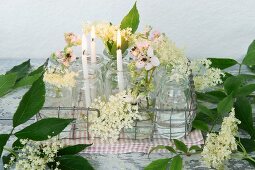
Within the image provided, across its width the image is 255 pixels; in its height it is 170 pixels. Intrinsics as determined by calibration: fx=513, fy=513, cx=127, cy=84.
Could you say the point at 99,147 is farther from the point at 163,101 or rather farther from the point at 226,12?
the point at 226,12

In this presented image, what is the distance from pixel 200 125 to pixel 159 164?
0.14 metres

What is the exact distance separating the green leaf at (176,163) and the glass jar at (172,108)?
0.28 ft

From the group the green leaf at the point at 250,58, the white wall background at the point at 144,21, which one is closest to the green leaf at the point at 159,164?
the green leaf at the point at 250,58

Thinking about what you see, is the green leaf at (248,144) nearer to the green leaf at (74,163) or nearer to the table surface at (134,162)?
the table surface at (134,162)

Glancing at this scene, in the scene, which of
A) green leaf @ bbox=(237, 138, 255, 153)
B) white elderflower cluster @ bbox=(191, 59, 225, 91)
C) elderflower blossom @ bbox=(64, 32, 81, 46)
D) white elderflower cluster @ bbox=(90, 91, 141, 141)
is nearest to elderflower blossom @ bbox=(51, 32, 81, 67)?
elderflower blossom @ bbox=(64, 32, 81, 46)

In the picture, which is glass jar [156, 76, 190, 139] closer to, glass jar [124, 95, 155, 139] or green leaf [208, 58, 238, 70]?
glass jar [124, 95, 155, 139]

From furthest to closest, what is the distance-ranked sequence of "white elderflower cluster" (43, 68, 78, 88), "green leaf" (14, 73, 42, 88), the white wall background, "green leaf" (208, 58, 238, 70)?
the white wall background → "green leaf" (208, 58, 238, 70) → "green leaf" (14, 73, 42, 88) → "white elderflower cluster" (43, 68, 78, 88)

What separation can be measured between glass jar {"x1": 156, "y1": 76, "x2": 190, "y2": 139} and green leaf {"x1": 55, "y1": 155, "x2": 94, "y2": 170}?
16 cm

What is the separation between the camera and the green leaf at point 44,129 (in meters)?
0.84

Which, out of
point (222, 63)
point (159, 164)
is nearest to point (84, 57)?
point (159, 164)

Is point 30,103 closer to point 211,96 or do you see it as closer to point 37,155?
point 37,155

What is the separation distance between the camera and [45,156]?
833mm

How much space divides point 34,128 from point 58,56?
167 millimetres

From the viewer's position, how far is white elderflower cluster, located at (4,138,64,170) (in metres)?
0.81
